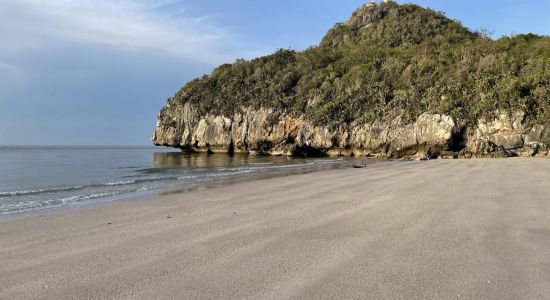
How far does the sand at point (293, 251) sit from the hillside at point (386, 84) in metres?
28.8

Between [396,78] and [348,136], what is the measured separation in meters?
9.10

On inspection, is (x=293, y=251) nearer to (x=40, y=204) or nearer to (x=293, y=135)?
(x=40, y=204)

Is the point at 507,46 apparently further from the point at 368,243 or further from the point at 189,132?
the point at 368,243

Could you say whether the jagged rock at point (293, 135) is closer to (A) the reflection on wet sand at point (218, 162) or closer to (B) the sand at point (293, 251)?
(A) the reflection on wet sand at point (218, 162)

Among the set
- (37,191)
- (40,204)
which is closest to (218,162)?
(37,191)

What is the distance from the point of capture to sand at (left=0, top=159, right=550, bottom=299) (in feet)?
11.7

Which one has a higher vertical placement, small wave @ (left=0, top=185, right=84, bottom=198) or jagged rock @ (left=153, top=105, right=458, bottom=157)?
jagged rock @ (left=153, top=105, right=458, bottom=157)

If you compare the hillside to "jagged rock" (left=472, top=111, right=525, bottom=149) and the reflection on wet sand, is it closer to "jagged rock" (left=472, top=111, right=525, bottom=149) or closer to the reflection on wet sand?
"jagged rock" (left=472, top=111, right=525, bottom=149)

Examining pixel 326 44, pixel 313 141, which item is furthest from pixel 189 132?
pixel 326 44

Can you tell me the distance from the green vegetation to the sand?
1164 inches

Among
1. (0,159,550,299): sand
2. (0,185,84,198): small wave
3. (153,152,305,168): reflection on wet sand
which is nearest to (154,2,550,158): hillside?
(153,152,305,168): reflection on wet sand

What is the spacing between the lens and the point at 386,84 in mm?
44281

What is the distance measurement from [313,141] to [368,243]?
39.8m

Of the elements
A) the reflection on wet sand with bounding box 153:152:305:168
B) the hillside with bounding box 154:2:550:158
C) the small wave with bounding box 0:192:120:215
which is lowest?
the reflection on wet sand with bounding box 153:152:305:168
